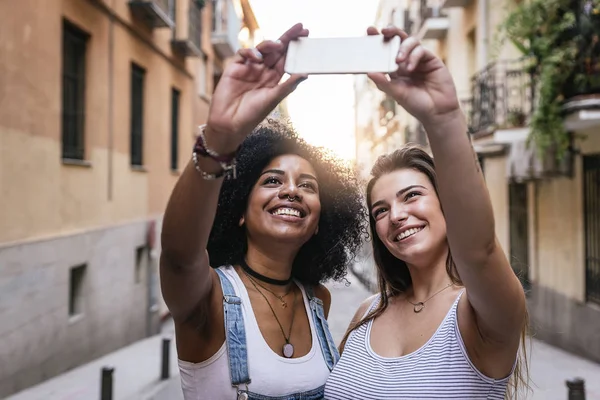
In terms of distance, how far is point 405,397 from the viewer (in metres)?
2.16

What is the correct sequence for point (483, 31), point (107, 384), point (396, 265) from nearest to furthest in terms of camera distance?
point (396, 265)
point (107, 384)
point (483, 31)

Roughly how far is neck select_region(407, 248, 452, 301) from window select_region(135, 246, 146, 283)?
10.5 m

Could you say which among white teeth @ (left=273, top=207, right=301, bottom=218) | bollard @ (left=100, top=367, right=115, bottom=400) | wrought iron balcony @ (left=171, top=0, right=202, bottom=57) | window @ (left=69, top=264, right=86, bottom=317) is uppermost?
wrought iron balcony @ (left=171, top=0, right=202, bottom=57)

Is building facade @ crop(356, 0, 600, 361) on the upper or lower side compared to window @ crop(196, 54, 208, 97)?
lower

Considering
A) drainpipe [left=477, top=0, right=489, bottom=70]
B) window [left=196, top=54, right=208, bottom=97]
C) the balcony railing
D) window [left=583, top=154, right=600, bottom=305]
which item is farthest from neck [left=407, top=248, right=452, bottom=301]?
window [left=196, top=54, right=208, bottom=97]

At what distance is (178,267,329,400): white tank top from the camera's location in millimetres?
2238

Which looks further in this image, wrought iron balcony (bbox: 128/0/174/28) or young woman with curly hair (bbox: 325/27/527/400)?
wrought iron balcony (bbox: 128/0/174/28)

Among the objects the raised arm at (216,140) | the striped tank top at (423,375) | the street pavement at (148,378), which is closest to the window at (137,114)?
the street pavement at (148,378)

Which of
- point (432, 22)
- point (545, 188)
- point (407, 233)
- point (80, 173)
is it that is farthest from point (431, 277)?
point (432, 22)

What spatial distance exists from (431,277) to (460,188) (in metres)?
0.96

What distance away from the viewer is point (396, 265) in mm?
2904

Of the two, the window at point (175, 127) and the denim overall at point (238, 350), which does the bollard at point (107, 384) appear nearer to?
the denim overall at point (238, 350)

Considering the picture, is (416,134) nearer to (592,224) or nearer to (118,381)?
(592,224)

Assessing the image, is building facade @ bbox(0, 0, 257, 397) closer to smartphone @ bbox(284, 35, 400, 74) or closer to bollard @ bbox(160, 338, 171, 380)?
bollard @ bbox(160, 338, 171, 380)
